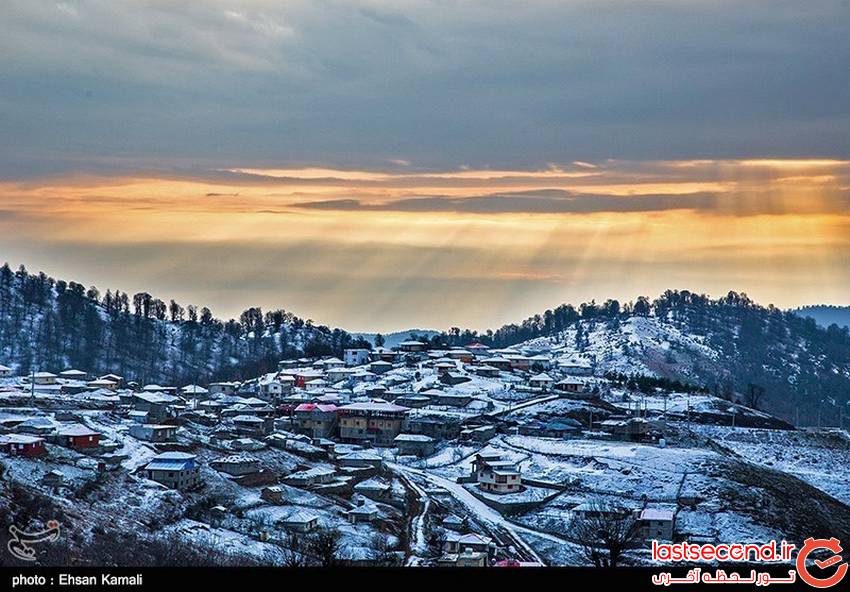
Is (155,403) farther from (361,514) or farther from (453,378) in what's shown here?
(361,514)

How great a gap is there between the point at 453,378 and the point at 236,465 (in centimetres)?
4008

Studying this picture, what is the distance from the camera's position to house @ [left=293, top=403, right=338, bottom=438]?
84.0 meters

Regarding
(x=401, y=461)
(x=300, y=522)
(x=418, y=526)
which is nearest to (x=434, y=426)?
(x=401, y=461)

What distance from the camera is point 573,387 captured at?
316 ft

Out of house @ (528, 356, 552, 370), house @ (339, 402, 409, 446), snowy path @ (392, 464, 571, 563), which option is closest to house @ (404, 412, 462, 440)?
house @ (339, 402, 409, 446)

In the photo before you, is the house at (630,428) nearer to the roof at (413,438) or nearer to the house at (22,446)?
the roof at (413,438)

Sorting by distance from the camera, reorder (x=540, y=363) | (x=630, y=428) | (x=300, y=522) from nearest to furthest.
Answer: (x=300, y=522) → (x=630, y=428) → (x=540, y=363)

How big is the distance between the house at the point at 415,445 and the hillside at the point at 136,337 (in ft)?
162

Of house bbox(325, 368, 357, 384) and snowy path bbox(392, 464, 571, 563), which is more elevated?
house bbox(325, 368, 357, 384)

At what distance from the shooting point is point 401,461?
75.1 metres

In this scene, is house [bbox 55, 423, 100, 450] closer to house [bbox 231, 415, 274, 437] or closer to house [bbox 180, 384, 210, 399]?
house [bbox 231, 415, 274, 437]

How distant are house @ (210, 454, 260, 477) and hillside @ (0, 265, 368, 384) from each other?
6098cm

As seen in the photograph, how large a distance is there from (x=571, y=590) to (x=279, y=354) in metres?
131

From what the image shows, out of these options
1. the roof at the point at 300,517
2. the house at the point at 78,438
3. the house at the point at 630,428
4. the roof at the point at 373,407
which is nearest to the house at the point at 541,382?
the roof at the point at 373,407
